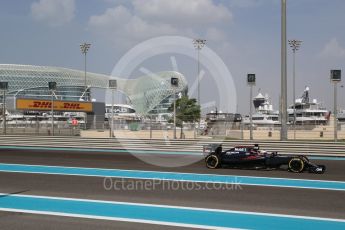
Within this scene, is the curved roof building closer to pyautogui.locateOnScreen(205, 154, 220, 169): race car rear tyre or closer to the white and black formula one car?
pyautogui.locateOnScreen(205, 154, 220, 169): race car rear tyre

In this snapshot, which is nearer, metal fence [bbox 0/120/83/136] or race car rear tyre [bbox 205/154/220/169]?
race car rear tyre [bbox 205/154/220/169]

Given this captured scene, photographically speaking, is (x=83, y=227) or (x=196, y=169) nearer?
(x=83, y=227)

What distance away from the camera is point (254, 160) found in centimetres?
1385

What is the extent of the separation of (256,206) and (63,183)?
510 centimetres

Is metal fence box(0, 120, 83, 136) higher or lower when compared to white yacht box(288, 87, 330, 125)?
lower

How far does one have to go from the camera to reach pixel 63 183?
11.0 meters

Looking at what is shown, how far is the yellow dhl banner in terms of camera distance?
4322 cm

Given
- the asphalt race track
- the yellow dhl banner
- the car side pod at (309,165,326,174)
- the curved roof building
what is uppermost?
the curved roof building

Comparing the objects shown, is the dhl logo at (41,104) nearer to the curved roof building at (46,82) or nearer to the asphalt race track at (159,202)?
the asphalt race track at (159,202)

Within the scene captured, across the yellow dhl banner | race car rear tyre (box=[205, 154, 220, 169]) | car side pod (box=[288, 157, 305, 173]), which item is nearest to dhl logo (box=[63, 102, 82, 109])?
the yellow dhl banner

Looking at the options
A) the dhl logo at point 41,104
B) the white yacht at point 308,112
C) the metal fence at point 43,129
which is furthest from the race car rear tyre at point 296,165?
the white yacht at point 308,112

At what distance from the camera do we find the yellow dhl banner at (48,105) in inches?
1702

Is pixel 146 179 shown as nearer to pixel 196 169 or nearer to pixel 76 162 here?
pixel 196 169

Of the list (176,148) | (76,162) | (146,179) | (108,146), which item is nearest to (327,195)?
(146,179)
